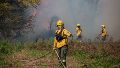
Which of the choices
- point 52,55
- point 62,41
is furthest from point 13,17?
point 62,41

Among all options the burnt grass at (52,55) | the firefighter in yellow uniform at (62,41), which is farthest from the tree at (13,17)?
the firefighter in yellow uniform at (62,41)

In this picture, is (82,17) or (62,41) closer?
(62,41)

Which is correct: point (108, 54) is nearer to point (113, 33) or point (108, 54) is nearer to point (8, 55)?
point (8, 55)

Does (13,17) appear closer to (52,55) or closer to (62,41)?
(52,55)

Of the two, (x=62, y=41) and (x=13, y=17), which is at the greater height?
(x=13, y=17)

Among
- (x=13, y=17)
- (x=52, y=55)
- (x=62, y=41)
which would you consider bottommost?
(x=52, y=55)

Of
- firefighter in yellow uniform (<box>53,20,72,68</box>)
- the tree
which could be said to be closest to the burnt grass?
firefighter in yellow uniform (<box>53,20,72,68</box>)

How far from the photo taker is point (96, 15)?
46.8 meters

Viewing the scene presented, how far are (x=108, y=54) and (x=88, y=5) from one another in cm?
2637

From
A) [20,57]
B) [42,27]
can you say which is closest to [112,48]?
[20,57]

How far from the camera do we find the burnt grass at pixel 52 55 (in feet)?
54.5

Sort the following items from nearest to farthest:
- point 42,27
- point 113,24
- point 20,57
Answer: point 20,57
point 42,27
point 113,24

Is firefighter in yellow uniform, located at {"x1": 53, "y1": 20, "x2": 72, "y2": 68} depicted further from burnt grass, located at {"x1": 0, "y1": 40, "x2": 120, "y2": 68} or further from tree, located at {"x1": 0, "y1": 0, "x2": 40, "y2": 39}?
tree, located at {"x1": 0, "y1": 0, "x2": 40, "y2": 39}

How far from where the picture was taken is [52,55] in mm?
19594
